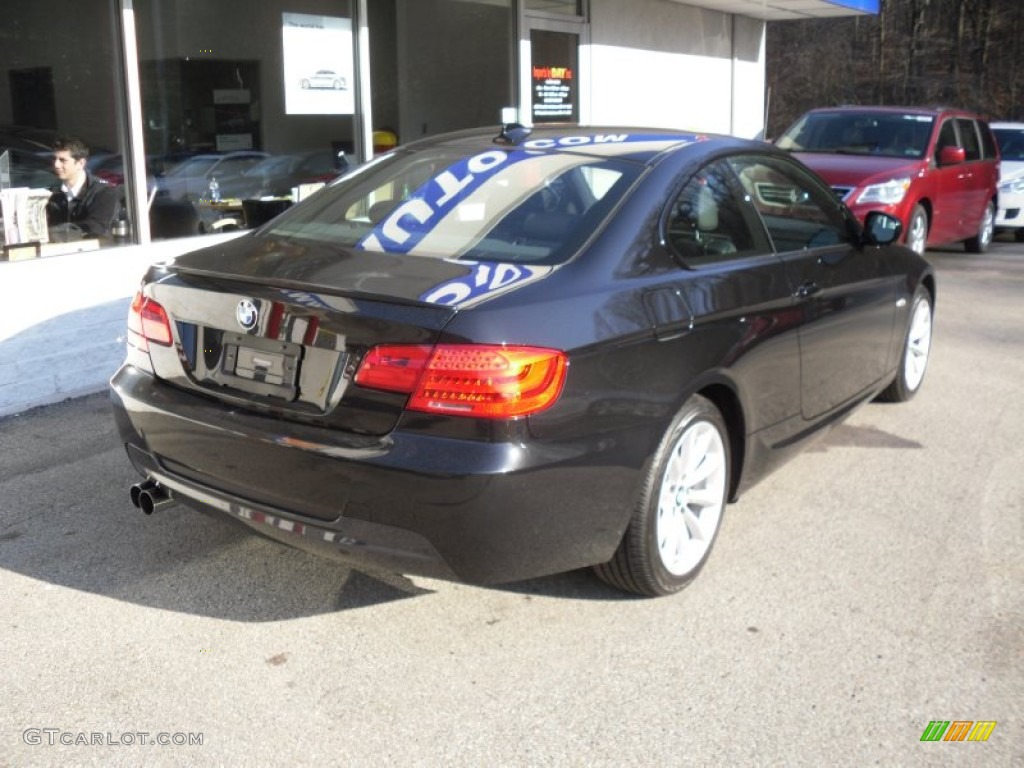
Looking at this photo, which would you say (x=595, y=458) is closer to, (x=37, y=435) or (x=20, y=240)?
(x=37, y=435)

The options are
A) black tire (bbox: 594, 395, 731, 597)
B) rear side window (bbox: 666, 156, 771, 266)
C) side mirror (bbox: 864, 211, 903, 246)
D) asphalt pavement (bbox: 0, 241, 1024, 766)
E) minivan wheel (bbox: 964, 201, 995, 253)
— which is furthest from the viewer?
minivan wheel (bbox: 964, 201, 995, 253)

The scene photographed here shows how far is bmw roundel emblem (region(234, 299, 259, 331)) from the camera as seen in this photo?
130 inches

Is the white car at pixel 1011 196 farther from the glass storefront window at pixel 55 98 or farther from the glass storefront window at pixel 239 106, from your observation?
the glass storefront window at pixel 55 98

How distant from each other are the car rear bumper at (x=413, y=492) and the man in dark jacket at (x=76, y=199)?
390cm

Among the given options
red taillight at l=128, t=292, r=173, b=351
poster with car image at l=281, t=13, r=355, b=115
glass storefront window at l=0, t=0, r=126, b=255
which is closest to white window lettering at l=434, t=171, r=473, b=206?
red taillight at l=128, t=292, r=173, b=351

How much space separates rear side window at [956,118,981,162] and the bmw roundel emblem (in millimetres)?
11165

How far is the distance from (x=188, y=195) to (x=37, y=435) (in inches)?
109

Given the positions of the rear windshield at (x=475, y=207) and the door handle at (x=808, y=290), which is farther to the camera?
the door handle at (x=808, y=290)

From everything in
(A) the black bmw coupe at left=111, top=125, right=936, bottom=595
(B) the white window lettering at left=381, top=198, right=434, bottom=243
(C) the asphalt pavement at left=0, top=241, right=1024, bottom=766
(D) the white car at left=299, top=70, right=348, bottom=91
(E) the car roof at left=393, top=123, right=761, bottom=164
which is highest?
(D) the white car at left=299, top=70, right=348, bottom=91

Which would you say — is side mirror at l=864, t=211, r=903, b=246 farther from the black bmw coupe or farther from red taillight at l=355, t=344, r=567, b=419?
red taillight at l=355, t=344, r=567, b=419

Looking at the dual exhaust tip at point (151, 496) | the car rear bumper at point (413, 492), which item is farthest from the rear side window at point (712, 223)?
the dual exhaust tip at point (151, 496)

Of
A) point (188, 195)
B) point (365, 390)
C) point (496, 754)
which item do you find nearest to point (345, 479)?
point (365, 390)

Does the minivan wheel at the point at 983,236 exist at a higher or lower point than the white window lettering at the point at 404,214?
lower

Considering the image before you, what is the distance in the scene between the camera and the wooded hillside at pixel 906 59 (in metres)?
29.5
